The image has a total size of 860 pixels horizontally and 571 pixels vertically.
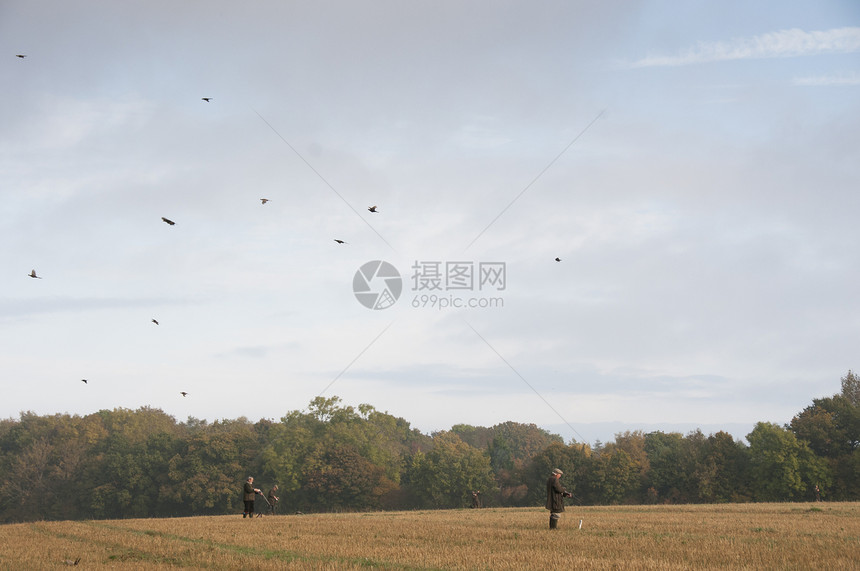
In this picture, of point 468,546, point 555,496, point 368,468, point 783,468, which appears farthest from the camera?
point 368,468

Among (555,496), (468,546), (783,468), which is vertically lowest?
(468,546)

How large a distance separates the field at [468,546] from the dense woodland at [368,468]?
5281 cm

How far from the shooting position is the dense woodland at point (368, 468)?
76.2 m

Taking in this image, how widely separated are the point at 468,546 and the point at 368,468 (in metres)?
71.3

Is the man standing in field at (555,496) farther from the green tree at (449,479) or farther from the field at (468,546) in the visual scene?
the green tree at (449,479)

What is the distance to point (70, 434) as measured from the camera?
4289 inches

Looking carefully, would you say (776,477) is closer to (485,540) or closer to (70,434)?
(485,540)

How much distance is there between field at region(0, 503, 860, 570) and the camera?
15.8 m

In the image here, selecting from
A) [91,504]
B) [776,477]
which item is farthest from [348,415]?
[776,477]

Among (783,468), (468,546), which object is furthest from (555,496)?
(783,468)

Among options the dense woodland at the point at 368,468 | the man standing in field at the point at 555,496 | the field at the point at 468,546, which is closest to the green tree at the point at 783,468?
the dense woodland at the point at 368,468

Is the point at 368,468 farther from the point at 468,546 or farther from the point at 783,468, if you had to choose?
the point at 468,546

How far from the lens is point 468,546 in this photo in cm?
1930

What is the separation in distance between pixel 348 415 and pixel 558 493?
80573mm
